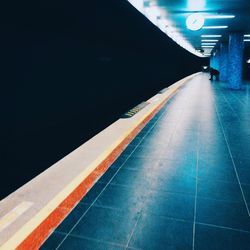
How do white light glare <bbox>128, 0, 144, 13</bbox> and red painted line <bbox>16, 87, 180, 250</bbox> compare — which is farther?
white light glare <bbox>128, 0, 144, 13</bbox>

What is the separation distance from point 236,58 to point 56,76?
516 inches

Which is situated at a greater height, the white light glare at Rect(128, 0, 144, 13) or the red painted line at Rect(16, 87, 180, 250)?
the white light glare at Rect(128, 0, 144, 13)

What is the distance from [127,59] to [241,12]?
4.97 metres

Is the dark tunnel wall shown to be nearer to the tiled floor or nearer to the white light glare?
the white light glare

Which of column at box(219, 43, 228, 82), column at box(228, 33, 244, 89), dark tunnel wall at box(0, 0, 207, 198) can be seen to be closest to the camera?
dark tunnel wall at box(0, 0, 207, 198)

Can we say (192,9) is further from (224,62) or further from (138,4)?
(224,62)

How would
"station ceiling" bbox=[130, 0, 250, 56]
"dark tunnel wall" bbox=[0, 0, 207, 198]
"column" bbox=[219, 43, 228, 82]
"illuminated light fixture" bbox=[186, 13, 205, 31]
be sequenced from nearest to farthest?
"dark tunnel wall" bbox=[0, 0, 207, 198] < "station ceiling" bbox=[130, 0, 250, 56] < "illuminated light fixture" bbox=[186, 13, 205, 31] < "column" bbox=[219, 43, 228, 82]

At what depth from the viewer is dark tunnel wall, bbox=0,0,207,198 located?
156 inches

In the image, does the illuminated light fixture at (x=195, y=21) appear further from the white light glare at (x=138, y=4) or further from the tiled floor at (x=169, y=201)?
the tiled floor at (x=169, y=201)

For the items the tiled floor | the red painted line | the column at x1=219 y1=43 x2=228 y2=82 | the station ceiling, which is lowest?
the tiled floor

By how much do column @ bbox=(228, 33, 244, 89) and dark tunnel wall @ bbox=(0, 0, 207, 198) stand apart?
22.1 feet

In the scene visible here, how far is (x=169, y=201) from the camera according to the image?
3.06 m

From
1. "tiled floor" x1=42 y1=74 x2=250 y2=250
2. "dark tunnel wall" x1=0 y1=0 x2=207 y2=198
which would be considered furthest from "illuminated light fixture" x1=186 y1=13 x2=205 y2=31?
"tiled floor" x1=42 y1=74 x2=250 y2=250

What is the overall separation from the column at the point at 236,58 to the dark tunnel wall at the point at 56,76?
672 centimetres
